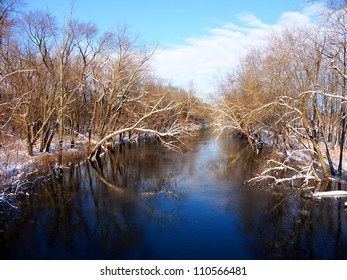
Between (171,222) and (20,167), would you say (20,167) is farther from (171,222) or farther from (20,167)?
(171,222)

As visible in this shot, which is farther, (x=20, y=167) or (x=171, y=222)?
(x=20, y=167)

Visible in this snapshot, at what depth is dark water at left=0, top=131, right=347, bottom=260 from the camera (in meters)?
6.97

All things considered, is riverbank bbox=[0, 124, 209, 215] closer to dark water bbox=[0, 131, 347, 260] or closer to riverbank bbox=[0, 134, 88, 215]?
riverbank bbox=[0, 134, 88, 215]

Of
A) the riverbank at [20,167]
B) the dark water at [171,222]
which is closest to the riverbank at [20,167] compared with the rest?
the riverbank at [20,167]

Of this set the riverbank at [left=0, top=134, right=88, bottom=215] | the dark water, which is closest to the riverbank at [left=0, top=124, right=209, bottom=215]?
the riverbank at [left=0, top=134, right=88, bottom=215]

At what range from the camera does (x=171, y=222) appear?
870 centimetres

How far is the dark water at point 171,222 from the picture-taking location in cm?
697

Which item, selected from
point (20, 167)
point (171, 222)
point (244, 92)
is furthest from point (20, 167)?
point (244, 92)

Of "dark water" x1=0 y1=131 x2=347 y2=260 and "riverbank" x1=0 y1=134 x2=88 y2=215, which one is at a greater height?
"riverbank" x1=0 y1=134 x2=88 y2=215

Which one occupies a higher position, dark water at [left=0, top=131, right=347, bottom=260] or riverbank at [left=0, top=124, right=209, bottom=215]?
riverbank at [left=0, top=124, right=209, bottom=215]

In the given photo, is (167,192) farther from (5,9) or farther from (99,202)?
(5,9)

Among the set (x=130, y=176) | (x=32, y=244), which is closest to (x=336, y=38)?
(x=130, y=176)

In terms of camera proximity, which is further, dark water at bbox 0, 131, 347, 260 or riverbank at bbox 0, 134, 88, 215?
riverbank at bbox 0, 134, 88, 215
